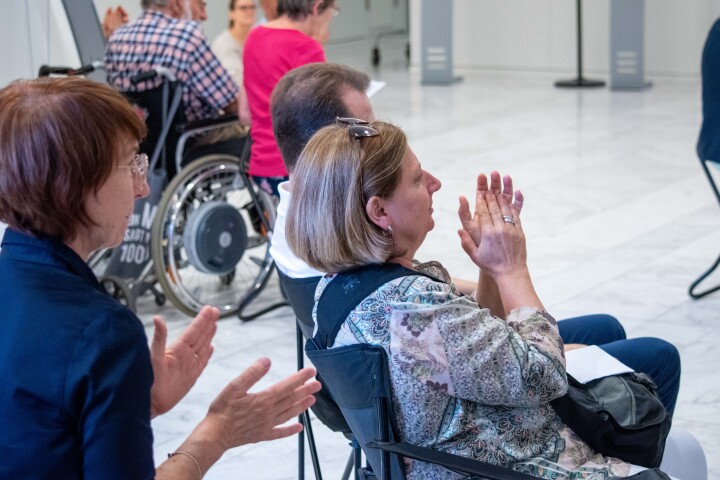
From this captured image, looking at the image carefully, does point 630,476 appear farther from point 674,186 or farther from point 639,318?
point 674,186

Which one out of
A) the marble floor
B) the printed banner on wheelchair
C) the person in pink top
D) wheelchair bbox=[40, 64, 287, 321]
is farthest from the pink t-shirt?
the marble floor

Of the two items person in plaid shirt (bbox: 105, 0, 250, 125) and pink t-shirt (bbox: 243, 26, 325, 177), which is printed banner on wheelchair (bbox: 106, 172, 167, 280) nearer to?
person in plaid shirt (bbox: 105, 0, 250, 125)

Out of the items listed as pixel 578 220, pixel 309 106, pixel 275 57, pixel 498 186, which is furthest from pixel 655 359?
pixel 578 220

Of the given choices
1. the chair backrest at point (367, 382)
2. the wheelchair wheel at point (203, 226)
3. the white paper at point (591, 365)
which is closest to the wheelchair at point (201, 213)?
the wheelchair wheel at point (203, 226)

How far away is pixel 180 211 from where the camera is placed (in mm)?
4359

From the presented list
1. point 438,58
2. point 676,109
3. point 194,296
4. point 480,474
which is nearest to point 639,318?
point 194,296

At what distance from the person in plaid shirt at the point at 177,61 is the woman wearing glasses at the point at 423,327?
8.22 ft

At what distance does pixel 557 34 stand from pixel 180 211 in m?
7.21

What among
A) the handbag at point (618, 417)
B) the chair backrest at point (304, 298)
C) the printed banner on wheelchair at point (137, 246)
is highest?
the chair backrest at point (304, 298)

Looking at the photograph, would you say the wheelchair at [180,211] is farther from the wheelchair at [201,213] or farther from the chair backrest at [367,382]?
the chair backrest at [367,382]

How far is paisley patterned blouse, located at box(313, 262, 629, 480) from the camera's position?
67.3 inches

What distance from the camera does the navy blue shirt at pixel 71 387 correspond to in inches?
53.2

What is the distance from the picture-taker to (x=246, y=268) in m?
5.11

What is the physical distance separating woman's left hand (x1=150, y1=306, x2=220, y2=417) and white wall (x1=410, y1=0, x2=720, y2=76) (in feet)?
29.2
